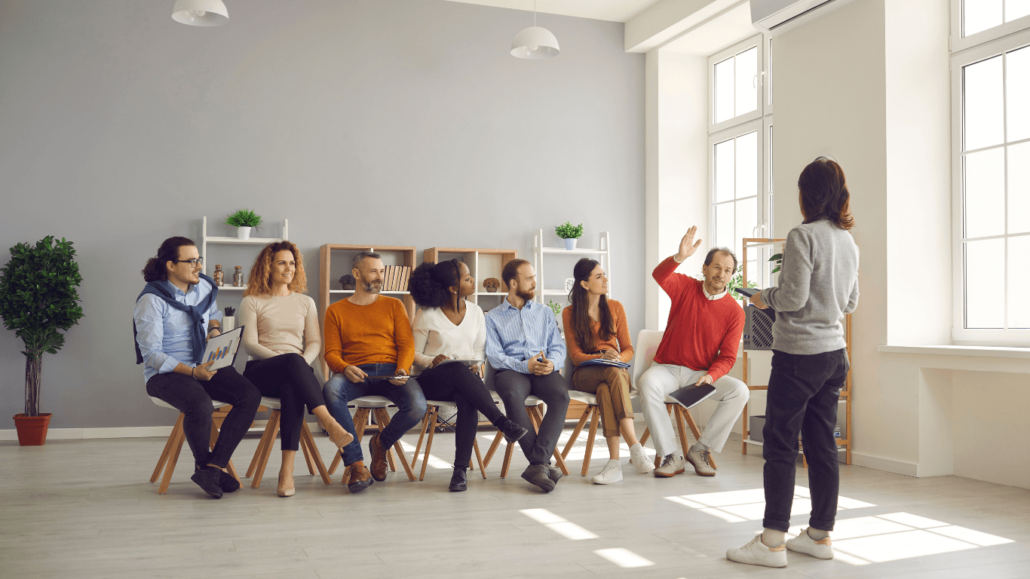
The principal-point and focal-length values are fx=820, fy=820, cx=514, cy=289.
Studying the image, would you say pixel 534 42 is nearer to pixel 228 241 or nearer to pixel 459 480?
pixel 228 241

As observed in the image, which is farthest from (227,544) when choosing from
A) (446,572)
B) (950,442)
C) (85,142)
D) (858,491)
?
(85,142)

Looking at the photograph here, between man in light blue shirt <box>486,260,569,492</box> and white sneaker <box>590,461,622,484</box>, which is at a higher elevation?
man in light blue shirt <box>486,260,569,492</box>

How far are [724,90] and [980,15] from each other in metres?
2.66

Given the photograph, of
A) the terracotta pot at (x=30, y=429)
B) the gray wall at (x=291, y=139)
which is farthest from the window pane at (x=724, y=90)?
the terracotta pot at (x=30, y=429)

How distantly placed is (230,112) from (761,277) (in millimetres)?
4244

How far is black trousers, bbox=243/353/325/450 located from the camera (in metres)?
3.81

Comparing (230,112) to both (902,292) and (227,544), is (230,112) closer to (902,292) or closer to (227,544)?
(227,544)

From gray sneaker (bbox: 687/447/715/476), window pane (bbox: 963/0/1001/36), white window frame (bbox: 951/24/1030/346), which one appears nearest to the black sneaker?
gray sneaker (bbox: 687/447/715/476)

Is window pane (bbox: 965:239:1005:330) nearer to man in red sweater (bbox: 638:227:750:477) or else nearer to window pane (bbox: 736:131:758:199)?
man in red sweater (bbox: 638:227:750:477)

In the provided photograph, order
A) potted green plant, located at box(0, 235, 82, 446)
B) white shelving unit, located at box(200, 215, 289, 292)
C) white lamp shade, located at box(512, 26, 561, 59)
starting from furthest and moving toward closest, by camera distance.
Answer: white shelving unit, located at box(200, 215, 289, 292) < white lamp shade, located at box(512, 26, 561, 59) < potted green plant, located at box(0, 235, 82, 446)

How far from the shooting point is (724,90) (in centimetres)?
714

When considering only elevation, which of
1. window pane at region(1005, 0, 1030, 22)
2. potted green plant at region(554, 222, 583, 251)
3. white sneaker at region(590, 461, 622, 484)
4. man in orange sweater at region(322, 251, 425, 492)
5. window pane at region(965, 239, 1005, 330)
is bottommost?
white sneaker at region(590, 461, 622, 484)

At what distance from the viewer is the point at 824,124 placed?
508cm

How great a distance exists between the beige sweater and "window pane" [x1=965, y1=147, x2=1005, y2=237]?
3.65 metres
